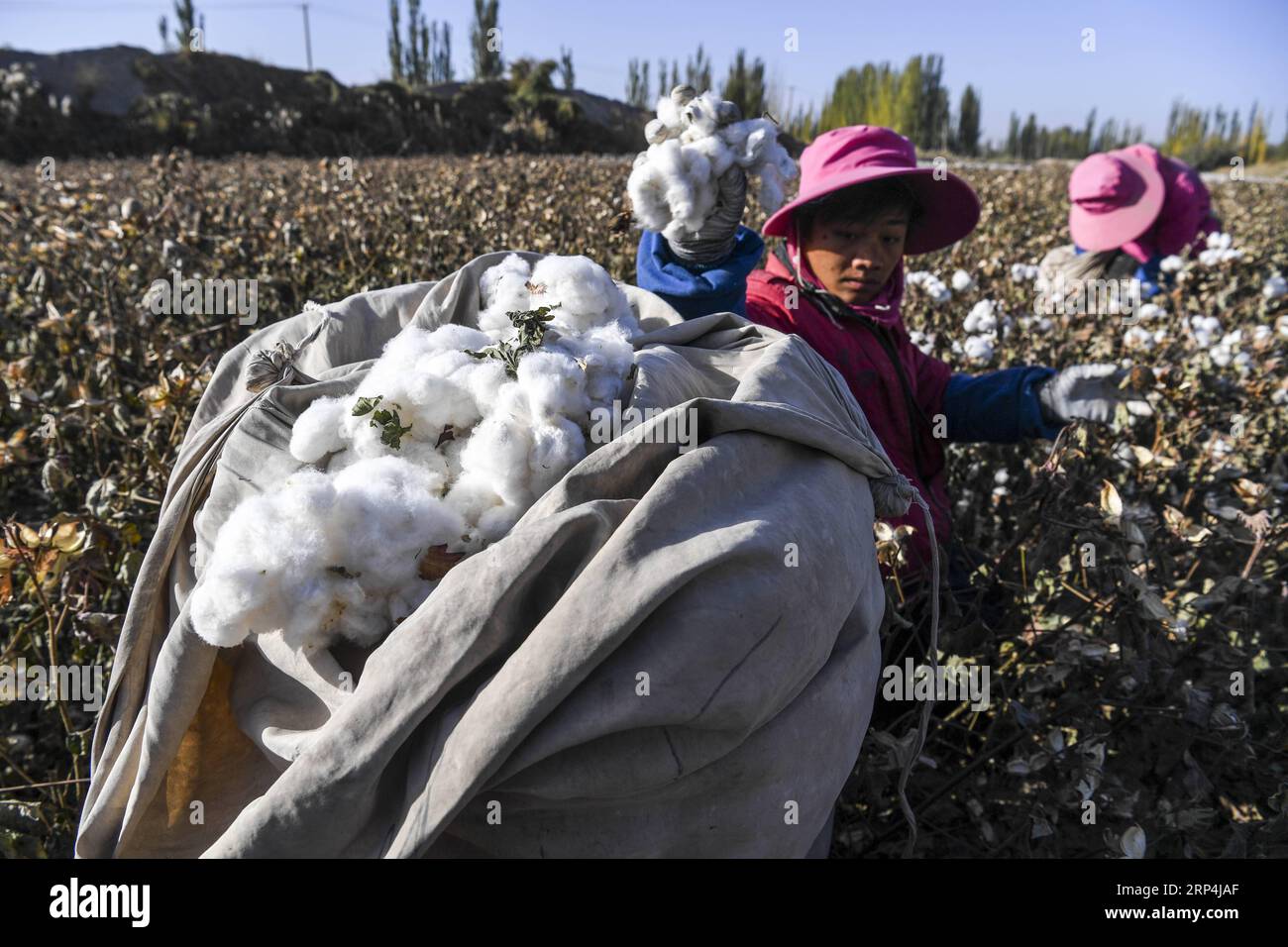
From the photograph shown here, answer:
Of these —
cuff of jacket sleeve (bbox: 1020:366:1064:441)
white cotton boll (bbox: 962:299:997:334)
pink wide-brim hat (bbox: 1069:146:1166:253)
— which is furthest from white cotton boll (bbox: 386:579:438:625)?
pink wide-brim hat (bbox: 1069:146:1166:253)

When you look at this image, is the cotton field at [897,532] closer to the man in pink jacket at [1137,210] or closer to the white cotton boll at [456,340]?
the white cotton boll at [456,340]

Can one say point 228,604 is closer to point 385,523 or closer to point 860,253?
point 385,523

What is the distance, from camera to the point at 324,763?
882 millimetres

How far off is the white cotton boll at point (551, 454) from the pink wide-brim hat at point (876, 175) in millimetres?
1270

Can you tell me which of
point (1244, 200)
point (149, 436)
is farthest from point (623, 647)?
point (1244, 200)

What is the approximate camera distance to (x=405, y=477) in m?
1.07

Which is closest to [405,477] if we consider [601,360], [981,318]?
[601,360]

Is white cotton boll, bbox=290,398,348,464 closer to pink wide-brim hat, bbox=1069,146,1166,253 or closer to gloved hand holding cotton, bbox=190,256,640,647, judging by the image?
gloved hand holding cotton, bbox=190,256,640,647

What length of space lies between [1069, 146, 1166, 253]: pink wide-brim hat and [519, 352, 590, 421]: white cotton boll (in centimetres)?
459

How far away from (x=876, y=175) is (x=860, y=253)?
0.20 metres

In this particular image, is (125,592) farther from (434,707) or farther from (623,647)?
(623,647)

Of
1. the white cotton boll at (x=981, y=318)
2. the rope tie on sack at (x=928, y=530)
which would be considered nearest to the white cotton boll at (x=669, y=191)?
the rope tie on sack at (x=928, y=530)

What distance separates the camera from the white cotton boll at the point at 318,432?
45.0 inches

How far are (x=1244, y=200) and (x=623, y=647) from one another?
15.3 metres
